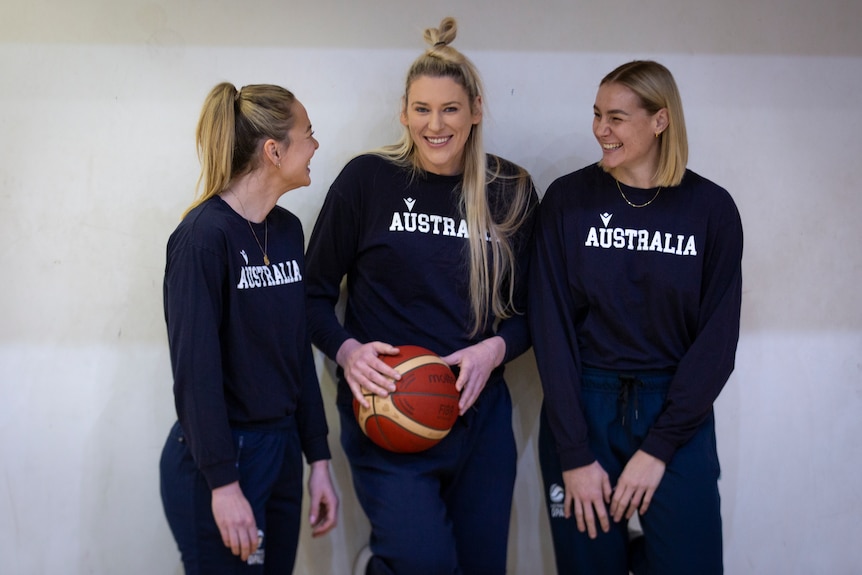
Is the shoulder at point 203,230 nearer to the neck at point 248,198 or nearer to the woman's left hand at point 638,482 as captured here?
the neck at point 248,198

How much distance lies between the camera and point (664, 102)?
7.16 ft

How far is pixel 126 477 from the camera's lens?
262 centimetres

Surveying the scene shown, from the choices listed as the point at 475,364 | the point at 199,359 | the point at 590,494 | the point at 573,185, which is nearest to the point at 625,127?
the point at 573,185

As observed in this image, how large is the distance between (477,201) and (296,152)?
554mm

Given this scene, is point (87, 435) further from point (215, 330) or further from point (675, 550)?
point (675, 550)

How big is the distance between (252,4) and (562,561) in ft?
6.44

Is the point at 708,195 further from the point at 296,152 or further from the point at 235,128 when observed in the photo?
the point at 235,128

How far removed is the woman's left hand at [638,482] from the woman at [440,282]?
321mm

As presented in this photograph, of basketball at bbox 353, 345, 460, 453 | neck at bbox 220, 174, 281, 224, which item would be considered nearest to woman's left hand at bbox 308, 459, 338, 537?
basketball at bbox 353, 345, 460, 453

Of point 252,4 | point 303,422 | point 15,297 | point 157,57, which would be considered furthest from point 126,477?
point 252,4

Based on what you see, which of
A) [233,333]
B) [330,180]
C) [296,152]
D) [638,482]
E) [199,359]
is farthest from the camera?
[330,180]

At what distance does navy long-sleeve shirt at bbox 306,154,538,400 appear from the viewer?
88.4 inches

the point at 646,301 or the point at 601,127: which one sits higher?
the point at 601,127

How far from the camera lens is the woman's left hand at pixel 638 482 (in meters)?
2.14
